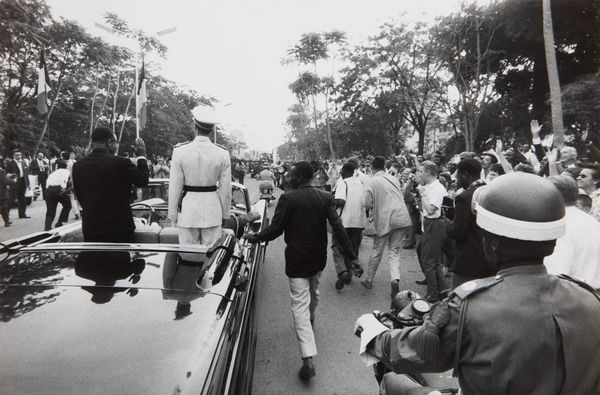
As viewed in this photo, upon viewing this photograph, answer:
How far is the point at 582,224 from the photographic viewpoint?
2623 millimetres

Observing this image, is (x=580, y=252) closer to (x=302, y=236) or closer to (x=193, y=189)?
(x=302, y=236)

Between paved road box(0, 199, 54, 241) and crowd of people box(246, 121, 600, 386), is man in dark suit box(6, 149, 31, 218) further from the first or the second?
crowd of people box(246, 121, 600, 386)

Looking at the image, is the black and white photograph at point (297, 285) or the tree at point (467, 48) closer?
the black and white photograph at point (297, 285)

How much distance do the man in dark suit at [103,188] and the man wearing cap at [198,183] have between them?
350mm

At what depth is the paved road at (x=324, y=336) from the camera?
3.54m

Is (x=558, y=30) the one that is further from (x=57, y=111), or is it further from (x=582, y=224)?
(x=57, y=111)

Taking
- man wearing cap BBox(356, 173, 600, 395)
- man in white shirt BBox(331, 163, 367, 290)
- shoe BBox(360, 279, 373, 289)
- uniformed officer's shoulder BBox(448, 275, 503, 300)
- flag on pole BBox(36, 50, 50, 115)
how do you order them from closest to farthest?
man wearing cap BBox(356, 173, 600, 395) < uniformed officer's shoulder BBox(448, 275, 503, 300) < shoe BBox(360, 279, 373, 289) < man in white shirt BBox(331, 163, 367, 290) < flag on pole BBox(36, 50, 50, 115)

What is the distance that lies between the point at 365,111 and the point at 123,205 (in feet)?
83.0

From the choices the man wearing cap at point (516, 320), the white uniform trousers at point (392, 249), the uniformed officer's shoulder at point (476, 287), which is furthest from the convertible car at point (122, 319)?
the white uniform trousers at point (392, 249)

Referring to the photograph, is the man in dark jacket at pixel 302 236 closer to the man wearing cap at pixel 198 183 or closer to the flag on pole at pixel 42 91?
the man wearing cap at pixel 198 183

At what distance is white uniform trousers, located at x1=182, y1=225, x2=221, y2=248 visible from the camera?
3718 mm

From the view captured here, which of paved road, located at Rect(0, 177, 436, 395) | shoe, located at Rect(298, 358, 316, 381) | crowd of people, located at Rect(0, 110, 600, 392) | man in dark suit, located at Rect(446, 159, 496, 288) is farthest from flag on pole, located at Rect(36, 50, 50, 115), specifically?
man in dark suit, located at Rect(446, 159, 496, 288)

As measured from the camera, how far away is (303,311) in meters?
3.73

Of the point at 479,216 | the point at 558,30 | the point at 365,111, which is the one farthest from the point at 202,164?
the point at 365,111
